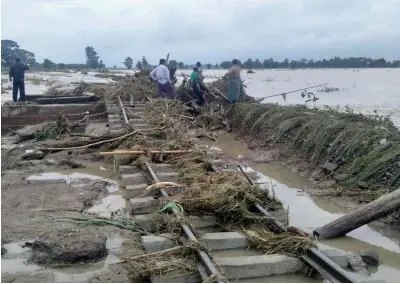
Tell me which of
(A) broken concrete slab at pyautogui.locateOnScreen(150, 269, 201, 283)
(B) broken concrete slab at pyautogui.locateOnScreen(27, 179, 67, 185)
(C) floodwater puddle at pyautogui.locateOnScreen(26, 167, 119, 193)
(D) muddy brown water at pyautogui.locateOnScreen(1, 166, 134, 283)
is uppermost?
(A) broken concrete slab at pyautogui.locateOnScreen(150, 269, 201, 283)

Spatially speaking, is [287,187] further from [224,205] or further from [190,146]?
[224,205]

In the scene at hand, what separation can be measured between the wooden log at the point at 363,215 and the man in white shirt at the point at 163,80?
10714 mm

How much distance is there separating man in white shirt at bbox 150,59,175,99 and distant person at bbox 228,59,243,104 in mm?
2159

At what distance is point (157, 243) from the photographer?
14.8ft

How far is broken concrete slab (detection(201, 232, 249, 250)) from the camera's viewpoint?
471 centimetres

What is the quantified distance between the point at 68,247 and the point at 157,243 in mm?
861

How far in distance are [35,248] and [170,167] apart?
3.32 metres

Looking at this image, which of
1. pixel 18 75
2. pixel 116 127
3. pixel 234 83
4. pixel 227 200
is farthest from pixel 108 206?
pixel 18 75

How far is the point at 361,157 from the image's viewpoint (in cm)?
764

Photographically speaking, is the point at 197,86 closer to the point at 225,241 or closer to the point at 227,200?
the point at 227,200

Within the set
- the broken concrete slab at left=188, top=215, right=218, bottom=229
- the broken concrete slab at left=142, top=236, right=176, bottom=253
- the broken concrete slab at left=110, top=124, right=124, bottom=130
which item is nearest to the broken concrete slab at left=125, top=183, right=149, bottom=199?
the broken concrete slab at left=188, top=215, right=218, bottom=229

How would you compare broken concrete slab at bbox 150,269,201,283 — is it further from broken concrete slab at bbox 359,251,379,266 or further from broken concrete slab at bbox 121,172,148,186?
broken concrete slab at bbox 121,172,148,186

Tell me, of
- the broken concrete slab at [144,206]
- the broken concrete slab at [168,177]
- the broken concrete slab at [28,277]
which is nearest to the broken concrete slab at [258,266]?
the broken concrete slab at [28,277]

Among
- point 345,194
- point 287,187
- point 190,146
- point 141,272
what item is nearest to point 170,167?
point 190,146
